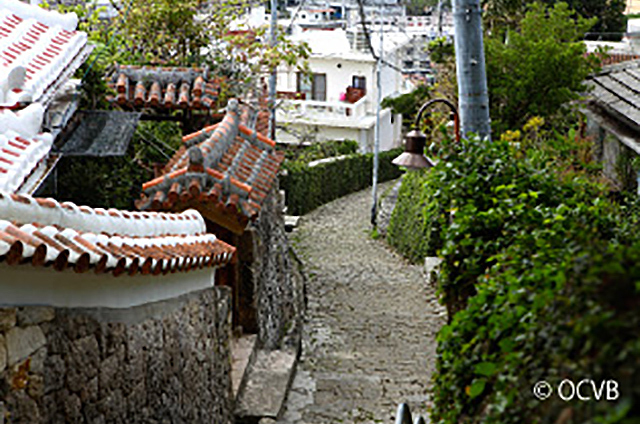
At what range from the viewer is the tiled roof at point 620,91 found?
600 inches

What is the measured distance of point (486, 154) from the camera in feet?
23.4

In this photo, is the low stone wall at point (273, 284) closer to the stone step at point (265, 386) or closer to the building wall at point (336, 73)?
the stone step at point (265, 386)

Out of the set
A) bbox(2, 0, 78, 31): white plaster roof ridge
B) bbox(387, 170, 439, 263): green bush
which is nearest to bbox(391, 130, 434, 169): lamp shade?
bbox(2, 0, 78, 31): white plaster roof ridge

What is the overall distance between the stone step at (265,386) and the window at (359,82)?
33.6 metres

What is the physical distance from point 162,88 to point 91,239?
32.3 ft

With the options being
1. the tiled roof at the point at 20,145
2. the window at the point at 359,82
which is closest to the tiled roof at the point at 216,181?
the tiled roof at the point at 20,145

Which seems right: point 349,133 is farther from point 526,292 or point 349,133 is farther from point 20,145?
point 526,292

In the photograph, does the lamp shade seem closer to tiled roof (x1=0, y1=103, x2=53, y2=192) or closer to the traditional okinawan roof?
tiled roof (x1=0, y1=103, x2=53, y2=192)

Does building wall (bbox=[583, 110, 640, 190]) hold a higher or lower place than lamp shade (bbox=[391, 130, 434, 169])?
lower

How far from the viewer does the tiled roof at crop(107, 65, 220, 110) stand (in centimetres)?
1459

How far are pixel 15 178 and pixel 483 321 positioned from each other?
205 inches

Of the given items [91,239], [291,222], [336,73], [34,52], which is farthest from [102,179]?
[336,73]

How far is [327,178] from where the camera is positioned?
38.8 metres

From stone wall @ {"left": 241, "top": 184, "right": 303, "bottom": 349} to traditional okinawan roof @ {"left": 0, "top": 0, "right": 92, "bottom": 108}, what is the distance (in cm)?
328
